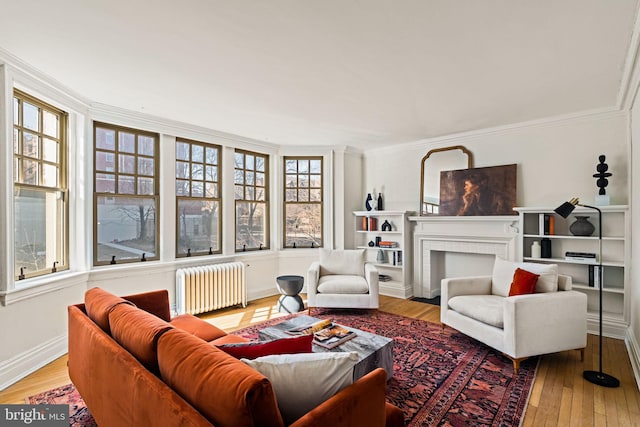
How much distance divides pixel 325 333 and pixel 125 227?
9.63 ft

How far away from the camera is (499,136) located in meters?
4.57

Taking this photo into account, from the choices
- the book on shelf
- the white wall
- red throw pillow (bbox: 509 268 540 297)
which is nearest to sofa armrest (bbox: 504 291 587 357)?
red throw pillow (bbox: 509 268 540 297)

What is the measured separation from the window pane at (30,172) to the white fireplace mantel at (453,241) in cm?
473

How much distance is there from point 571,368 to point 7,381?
186 inches

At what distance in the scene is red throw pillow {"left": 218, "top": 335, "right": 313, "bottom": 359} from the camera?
1465mm

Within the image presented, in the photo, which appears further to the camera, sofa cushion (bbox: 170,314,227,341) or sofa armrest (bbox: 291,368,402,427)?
sofa cushion (bbox: 170,314,227,341)

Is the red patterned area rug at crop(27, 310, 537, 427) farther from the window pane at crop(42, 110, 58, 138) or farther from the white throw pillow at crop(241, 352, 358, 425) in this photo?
the window pane at crop(42, 110, 58, 138)

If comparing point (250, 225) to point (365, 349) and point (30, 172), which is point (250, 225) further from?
point (365, 349)

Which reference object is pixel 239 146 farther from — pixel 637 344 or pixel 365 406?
pixel 637 344

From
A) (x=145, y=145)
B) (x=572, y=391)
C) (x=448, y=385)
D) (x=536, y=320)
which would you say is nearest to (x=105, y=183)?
(x=145, y=145)

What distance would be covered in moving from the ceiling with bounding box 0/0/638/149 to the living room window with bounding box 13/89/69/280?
1.44ft

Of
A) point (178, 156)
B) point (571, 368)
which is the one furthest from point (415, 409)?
point (178, 156)

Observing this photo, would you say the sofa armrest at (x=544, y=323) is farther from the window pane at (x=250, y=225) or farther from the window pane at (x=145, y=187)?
the window pane at (x=145, y=187)

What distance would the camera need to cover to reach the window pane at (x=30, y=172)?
3.00 metres
